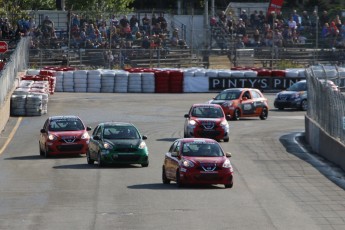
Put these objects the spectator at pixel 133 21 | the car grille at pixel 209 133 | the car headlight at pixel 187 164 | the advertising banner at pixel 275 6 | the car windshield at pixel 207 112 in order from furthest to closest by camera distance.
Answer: the advertising banner at pixel 275 6
the spectator at pixel 133 21
the car windshield at pixel 207 112
the car grille at pixel 209 133
the car headlight at pixel 187 164

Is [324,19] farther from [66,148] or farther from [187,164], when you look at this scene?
[187,164]

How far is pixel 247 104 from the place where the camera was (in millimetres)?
47562

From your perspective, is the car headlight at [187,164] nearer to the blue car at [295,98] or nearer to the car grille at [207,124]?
the car grille at [207,124]

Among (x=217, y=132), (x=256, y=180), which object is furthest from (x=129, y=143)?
(x=217, y=132)

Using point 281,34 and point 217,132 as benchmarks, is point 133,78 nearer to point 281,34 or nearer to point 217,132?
point 281,34

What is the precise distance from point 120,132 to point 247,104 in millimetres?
15804

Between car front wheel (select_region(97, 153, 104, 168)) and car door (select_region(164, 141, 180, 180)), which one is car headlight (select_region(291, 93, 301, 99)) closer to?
car front wheel (select_region(97, 153, 104, 168))

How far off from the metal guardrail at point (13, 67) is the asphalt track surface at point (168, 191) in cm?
194

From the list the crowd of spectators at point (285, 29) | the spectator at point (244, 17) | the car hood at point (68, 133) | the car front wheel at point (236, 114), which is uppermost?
the spectator at point (244, 17)

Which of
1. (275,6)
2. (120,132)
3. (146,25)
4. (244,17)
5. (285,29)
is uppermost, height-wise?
(275,6)

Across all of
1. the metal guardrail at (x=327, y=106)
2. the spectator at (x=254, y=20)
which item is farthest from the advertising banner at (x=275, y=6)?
the metal guardrail at (x=327, y=106)

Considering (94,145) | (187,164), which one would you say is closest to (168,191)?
(187,164)

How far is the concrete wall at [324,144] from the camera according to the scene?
3225 centimetres

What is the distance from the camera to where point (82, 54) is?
65688mm
